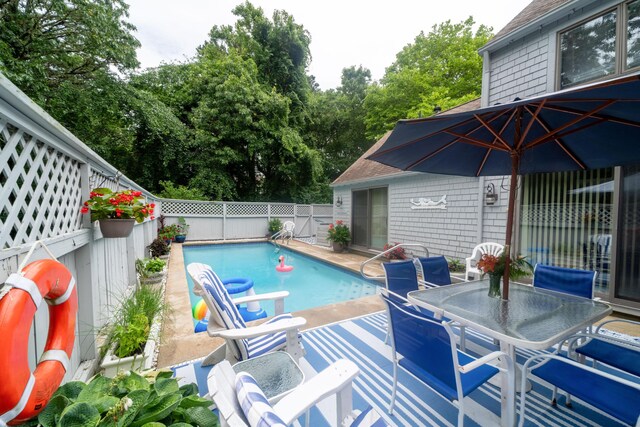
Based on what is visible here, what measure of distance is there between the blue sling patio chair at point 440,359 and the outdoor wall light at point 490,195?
12.3 ft

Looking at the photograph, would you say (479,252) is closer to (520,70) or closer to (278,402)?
(520,70)

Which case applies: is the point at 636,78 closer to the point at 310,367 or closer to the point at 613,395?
the point at 613,395

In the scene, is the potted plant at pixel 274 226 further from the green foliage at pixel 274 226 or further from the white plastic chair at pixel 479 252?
the white plastic chair at pixel 479 252

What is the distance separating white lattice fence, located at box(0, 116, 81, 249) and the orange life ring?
0.35m

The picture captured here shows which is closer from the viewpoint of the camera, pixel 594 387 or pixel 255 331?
pixel 594 387

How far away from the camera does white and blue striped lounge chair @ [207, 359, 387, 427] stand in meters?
0.80

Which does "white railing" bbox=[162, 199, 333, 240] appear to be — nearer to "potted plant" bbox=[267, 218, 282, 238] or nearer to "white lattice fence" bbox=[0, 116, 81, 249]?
"potted plant" bbox=[267, 218, 282, 238]

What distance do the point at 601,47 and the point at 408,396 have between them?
16.5ft

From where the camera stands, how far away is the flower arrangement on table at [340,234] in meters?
8.98

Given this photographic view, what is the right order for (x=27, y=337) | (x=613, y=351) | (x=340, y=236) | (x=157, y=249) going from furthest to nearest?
(x=340, y=236) → (x=157, y=249) → (x=613, y=351) → (x=27, y=337)

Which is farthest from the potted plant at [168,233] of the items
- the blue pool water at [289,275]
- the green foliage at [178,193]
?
the green foliage at [178,193]

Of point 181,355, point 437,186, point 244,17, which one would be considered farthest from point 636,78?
point 244,17

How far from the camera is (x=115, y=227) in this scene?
2.24 metres

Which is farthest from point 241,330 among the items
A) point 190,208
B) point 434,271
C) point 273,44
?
point 273,44
